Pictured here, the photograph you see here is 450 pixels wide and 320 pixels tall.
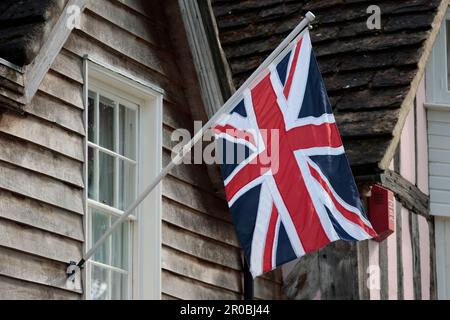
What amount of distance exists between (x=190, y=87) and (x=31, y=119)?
6.79ft

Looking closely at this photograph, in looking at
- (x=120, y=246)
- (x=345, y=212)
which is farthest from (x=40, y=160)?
(x=345, y=212)

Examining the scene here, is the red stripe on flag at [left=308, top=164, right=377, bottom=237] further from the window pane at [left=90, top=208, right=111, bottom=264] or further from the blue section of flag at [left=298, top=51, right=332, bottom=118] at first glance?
the window pane at [left=90, top=208, right=111, bottom=264]

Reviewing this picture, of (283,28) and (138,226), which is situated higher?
(283,28)

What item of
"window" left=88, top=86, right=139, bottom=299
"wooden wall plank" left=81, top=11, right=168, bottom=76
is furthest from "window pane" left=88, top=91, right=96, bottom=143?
"wooden wall plank" left=81, top=11, right=168, bottom=76

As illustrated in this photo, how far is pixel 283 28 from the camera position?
497 inches

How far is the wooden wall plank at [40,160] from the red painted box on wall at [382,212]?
3002 mm

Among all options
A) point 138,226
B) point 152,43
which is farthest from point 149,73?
point 138,226

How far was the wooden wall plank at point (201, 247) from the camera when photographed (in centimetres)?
1080

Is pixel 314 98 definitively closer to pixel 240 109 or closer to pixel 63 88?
pixel 240 109

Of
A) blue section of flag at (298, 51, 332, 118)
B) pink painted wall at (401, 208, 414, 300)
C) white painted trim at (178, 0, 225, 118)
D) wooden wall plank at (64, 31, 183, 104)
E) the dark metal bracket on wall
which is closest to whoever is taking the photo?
blue section of flag at (298, 51, 332, 118)

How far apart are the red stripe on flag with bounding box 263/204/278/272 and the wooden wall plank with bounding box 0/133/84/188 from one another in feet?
4.49

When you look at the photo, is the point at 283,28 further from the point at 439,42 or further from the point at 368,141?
the point at 439,42

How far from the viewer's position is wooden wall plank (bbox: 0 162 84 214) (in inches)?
357

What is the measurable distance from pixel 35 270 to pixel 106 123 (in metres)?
1.60
